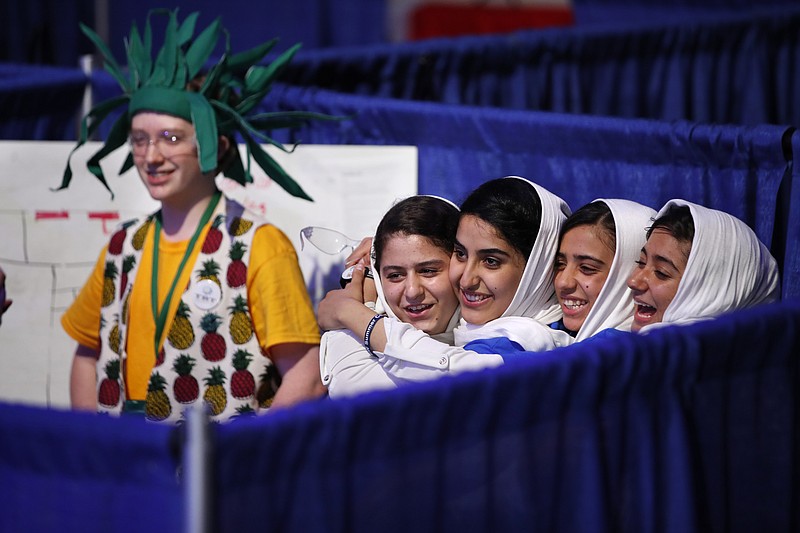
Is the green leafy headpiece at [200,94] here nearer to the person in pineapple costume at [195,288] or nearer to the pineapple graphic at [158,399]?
the person in pineapple costume at [195,288]

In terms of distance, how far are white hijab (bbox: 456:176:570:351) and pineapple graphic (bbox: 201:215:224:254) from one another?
634 millimetres

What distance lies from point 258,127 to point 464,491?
1.48 metres

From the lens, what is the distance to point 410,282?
2.27 metres

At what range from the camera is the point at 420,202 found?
92.0 inches

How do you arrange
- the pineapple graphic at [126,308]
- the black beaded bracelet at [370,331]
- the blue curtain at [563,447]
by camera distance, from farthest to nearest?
the pineapple graphic at [126,308]
the black beaded bracelet at [370,331]
the blue curtain at [563,447]

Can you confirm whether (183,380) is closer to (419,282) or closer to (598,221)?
(419,282)

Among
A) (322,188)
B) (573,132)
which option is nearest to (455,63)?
(322,188)

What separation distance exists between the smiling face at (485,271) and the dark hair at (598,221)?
0.12 meters

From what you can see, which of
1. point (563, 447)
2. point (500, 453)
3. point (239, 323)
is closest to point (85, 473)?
point (500, 453)

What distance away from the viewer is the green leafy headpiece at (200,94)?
2523 millimetres

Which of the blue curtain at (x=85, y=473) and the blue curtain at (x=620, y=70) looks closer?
the blue curtain at (x=85, y=473)

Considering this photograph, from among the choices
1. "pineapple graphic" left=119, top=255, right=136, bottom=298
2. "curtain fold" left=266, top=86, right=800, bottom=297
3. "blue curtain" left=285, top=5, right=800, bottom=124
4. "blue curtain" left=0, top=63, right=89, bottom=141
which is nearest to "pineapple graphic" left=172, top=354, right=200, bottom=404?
"pineapple graphic" left=119, top=255, right=136, bottom=298

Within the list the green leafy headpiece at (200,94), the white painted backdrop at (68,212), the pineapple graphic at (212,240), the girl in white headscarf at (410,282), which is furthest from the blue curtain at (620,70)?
the girl in white headscarf at (410,282)

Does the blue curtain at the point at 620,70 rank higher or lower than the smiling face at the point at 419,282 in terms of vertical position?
higher
